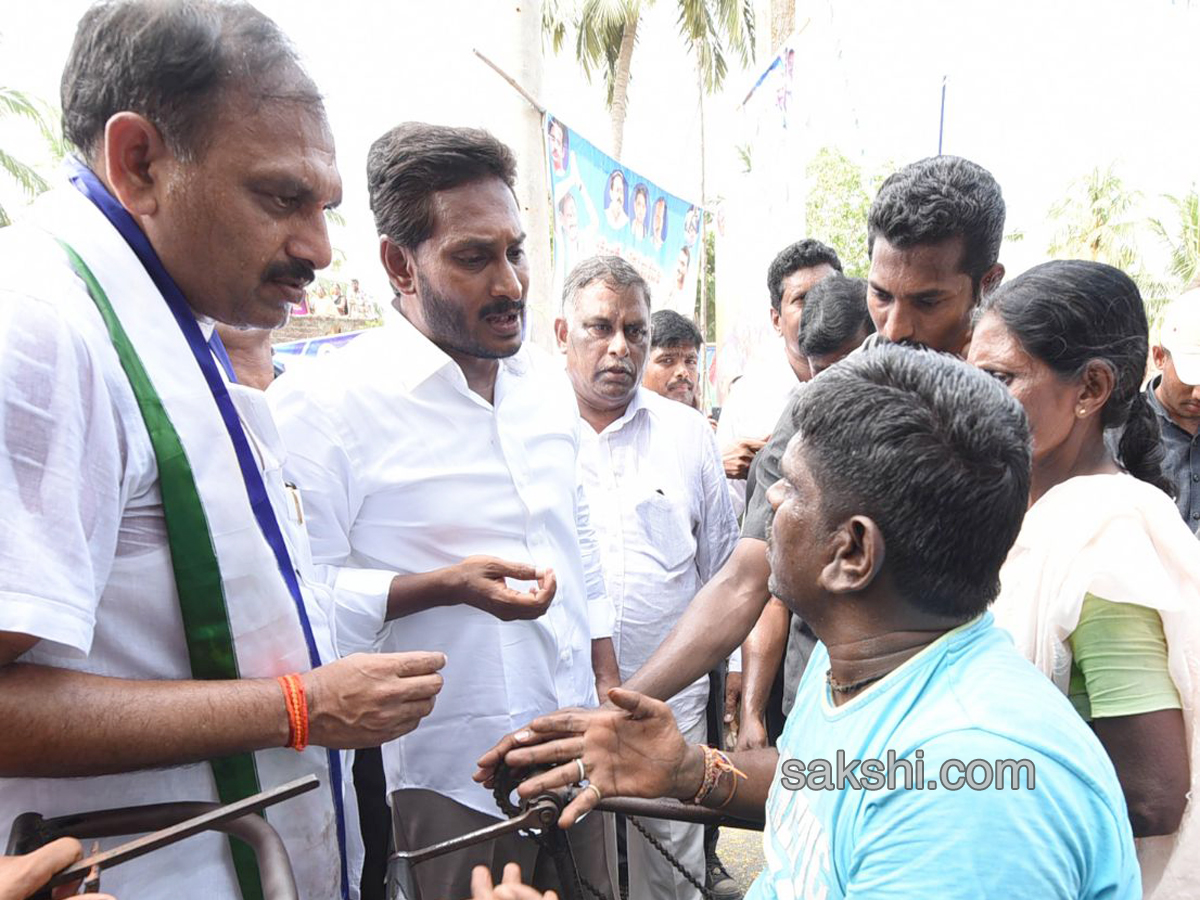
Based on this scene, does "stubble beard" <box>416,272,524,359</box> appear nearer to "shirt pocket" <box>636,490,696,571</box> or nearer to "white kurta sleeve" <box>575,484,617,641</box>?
"white kurta sleeve" <box>575,484,617,641</box>

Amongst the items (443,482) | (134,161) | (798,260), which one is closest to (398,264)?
(443,482)

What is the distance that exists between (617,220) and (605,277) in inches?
126

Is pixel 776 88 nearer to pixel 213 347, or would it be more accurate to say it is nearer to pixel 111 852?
pixel 213 347

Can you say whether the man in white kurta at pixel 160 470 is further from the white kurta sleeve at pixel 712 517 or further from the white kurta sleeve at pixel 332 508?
the white kurta sleeve at pixel 712 517

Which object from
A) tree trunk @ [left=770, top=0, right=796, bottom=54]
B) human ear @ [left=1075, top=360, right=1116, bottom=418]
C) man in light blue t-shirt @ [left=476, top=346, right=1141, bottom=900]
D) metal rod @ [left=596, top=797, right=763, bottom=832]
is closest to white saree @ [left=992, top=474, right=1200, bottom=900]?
human ear @ [left=1075, top=360, right=1116, bottom=418]

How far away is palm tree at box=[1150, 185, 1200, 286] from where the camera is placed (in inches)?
1115

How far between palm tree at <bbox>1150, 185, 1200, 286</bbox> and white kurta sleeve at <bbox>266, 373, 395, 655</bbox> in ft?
106

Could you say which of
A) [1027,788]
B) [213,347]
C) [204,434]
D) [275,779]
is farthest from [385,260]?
[1027,788]

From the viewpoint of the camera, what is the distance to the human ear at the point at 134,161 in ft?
4.58

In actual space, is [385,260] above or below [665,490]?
above

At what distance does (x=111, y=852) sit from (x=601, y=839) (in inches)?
63.0

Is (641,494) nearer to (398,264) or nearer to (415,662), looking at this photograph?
(398,264)

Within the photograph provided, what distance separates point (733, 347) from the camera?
26.3 feet

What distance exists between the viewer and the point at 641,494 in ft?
11.4
